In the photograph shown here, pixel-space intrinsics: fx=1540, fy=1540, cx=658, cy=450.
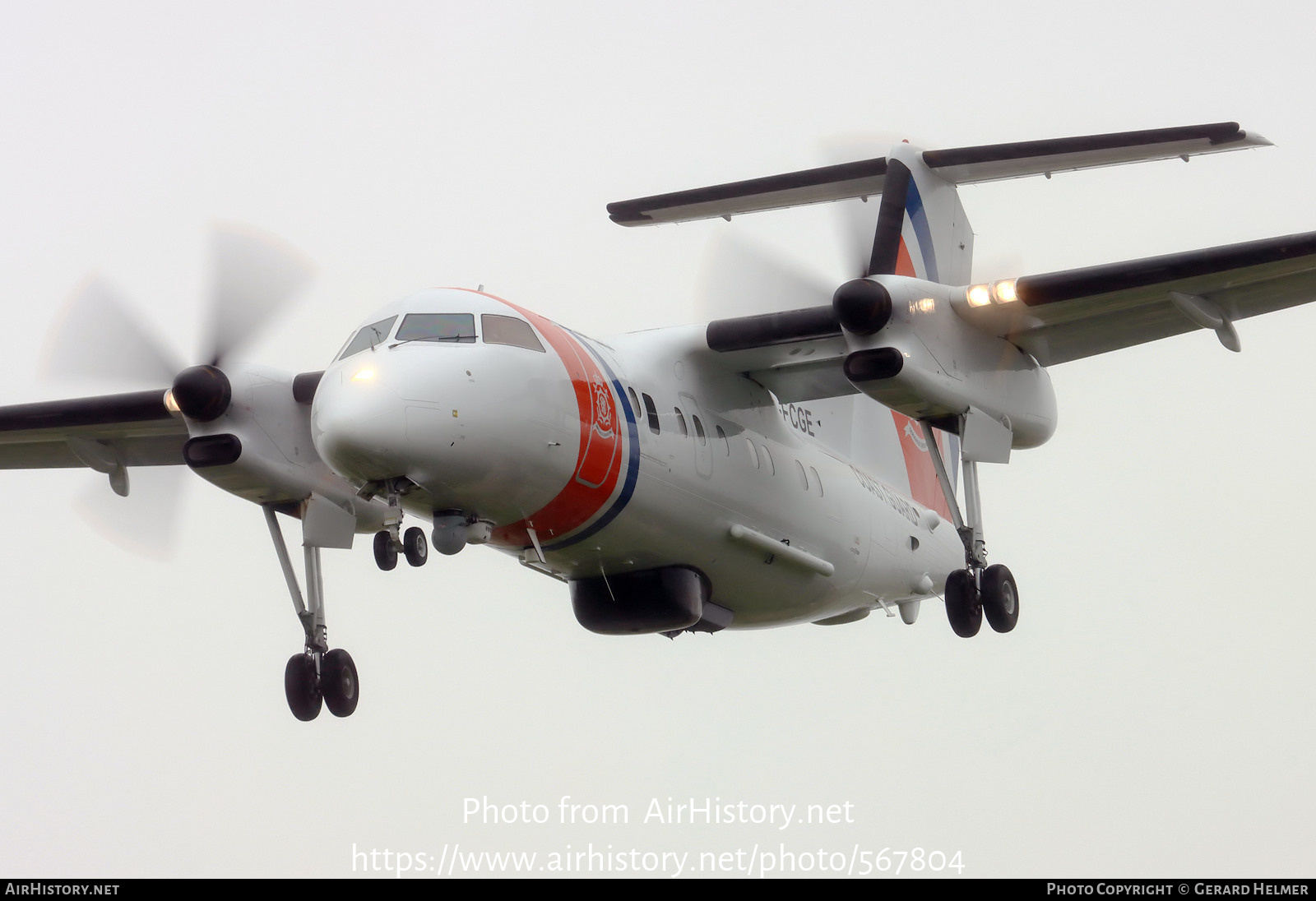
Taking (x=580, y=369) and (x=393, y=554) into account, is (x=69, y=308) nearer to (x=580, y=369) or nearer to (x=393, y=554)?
(x=393, y=554)

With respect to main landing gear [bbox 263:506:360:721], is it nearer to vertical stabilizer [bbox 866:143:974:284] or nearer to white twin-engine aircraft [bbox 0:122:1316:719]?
white twin-engine aircraft [bbox 0:122:1316:719]

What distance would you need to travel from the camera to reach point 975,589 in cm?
1212

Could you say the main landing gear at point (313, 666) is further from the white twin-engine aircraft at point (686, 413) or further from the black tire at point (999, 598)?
the black tire at point (999, 598)

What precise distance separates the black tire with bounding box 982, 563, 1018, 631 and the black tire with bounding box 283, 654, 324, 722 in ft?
17.6

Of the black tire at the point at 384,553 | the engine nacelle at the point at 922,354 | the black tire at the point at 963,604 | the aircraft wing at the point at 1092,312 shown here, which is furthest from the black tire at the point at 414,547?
the black tire at the point at 963,604

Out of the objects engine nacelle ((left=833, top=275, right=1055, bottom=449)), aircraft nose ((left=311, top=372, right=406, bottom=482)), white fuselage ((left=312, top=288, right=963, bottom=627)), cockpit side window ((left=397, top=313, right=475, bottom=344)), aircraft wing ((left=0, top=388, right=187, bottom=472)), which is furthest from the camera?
aircraft wing ((left=0, top=388, right=187, bottom=472))

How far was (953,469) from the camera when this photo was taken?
16.8 meters

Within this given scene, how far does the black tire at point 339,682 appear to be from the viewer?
12.3 m

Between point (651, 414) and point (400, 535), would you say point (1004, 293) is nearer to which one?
point (651, 414)

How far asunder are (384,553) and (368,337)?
1.67m

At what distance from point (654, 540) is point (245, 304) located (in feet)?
12.5

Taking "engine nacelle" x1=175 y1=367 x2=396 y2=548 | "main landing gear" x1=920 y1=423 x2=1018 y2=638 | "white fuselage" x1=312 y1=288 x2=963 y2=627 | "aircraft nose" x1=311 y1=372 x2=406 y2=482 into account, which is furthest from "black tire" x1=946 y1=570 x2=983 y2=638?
"aircraft nose" x1=311 y1=372 x2=406 y2=482

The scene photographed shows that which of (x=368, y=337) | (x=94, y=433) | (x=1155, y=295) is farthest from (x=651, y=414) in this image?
(x=94, y=433)

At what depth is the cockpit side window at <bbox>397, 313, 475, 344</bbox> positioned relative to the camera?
10281 millimetres
